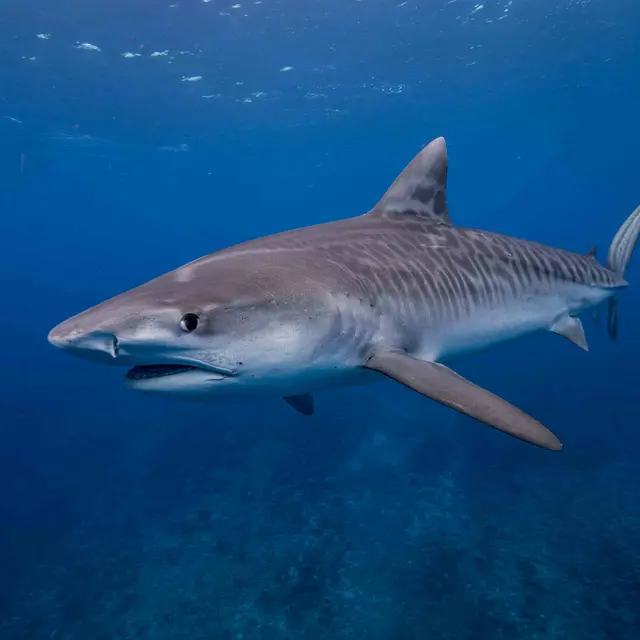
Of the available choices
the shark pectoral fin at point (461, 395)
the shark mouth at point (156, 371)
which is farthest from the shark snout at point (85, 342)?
the shark pectoral fin at point (461, 395)

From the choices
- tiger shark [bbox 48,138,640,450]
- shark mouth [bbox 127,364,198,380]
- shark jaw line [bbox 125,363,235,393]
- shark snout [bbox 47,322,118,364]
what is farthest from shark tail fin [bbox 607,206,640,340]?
shark snout [bbox 47,322,118,364]

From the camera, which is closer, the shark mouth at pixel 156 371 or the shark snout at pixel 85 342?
the shark snout at pixel 85 342

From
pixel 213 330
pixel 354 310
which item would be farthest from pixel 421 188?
pixel 213 330

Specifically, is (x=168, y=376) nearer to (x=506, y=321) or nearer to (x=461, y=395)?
(x=461, y=395)

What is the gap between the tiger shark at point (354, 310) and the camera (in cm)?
244

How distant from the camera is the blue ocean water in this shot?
7.87 m

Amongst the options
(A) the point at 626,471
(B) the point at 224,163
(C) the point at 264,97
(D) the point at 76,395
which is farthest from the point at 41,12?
(B) the point at 224,163

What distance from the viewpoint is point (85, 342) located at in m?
2.22

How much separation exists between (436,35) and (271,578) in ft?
81.2

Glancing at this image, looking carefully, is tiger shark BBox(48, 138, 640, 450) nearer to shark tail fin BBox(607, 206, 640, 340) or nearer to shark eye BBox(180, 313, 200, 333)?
shark eye BBox(180, 313, 200, 333)

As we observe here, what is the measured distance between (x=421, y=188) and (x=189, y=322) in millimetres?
3021

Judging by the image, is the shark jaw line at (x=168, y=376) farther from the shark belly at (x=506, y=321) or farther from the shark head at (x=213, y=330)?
the shark belly at (x=506, y=321)

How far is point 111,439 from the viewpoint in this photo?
18297 millimetres

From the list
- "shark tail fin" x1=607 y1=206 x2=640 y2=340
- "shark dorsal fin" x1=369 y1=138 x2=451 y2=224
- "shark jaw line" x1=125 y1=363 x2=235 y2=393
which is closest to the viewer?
"shark jaw line" x1=125 y1=363 x2=235 y2=393
